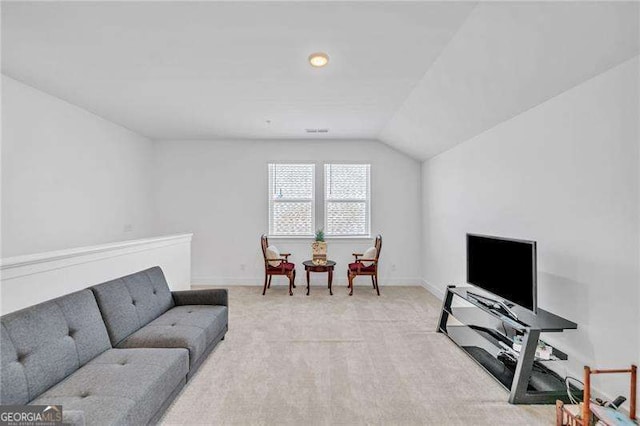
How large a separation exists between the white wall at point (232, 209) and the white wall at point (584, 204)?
9.06ft

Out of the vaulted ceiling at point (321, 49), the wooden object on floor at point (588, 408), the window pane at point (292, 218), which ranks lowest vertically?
the wooden object on floor at point (588, 408)

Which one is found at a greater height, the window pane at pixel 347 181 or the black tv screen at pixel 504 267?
the window pane at pixel 347 181

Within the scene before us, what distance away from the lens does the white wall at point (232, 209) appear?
5723mm

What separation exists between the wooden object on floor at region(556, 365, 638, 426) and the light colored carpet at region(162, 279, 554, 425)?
0.12 meters

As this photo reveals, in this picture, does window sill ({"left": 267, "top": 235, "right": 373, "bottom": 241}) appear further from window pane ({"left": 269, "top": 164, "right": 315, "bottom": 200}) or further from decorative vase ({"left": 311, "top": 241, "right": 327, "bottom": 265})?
window pane ({"left": 269, "top": 164, "right": 315, "bottom": 200})

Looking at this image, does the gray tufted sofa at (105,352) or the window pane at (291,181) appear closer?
the gray tufted sofa at (105,352)

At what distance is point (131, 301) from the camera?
2.57 metres

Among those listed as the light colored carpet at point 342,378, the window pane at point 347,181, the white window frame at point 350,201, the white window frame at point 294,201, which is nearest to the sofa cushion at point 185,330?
the light colored carpet at point 342,378

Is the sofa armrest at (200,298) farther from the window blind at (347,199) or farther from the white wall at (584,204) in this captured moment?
the white wall at (584,204)

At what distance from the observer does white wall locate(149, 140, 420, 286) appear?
5.72m

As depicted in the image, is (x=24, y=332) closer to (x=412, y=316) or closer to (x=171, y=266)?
(x=171, y=266)

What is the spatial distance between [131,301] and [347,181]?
4.09 m

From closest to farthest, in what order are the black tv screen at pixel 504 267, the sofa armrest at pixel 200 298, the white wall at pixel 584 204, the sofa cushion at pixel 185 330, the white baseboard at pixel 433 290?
the white wall at pixel 584 204, the sofa cushion at pixel 185 330, the black tv screen at pixel 504 267, the sofa armrest at pixel 200 298, the white baseboard at pixel 433 290

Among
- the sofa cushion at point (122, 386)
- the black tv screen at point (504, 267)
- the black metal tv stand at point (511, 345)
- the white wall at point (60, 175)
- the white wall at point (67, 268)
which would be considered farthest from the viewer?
the white wall at point (60, 175)
